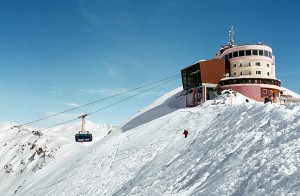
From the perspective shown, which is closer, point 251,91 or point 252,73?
point 251,91

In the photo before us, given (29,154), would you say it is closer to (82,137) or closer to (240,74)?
(82,137)

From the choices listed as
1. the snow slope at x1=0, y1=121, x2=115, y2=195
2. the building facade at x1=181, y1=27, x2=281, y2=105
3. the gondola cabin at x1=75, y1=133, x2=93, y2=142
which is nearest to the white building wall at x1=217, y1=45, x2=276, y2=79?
the building facade at x1=181, y1=27, x2=281, y2=105

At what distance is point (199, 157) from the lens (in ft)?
63.6

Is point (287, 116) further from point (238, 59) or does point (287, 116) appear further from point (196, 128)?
point (238, 59)

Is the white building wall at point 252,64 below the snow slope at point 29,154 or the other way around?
the other way around

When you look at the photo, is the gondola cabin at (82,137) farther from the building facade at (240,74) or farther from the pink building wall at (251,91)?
the pink building wall at (251,91)

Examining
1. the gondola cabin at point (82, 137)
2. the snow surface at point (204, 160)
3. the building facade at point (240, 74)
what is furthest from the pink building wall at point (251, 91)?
the gondola cabin at point (82, 137)

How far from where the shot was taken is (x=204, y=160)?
59.7ft

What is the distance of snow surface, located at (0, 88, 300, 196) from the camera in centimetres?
1276

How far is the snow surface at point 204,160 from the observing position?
41.9 feet

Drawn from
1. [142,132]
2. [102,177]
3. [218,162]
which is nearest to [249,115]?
[218,162]

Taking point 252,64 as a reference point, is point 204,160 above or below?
below

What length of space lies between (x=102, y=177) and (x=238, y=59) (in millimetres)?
34125

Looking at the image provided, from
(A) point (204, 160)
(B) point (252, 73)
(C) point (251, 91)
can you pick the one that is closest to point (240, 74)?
(B) point (252, 73)
